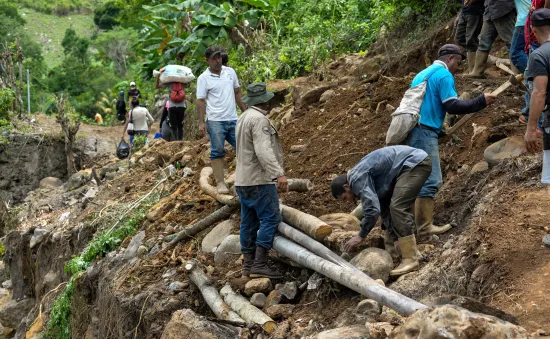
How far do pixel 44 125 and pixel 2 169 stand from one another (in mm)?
2012

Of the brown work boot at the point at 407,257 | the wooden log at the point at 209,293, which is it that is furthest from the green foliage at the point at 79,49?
the brown work boot at the point at 407,257

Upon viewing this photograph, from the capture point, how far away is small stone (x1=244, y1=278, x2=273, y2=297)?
755 centimetres

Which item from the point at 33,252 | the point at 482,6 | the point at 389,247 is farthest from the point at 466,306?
the point at 33,252

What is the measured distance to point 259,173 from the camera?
764cm

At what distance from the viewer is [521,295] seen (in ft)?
17.9

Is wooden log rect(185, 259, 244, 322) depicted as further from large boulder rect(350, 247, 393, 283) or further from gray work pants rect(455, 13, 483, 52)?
gray work pants rect(455, 13, 483, 52)

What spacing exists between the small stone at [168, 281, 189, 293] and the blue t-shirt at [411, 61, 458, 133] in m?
3.05

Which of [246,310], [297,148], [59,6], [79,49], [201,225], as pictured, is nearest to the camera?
[246,310]

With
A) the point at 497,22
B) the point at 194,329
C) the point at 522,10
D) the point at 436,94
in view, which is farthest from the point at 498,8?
the point at 194,329

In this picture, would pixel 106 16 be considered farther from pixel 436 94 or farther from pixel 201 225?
pixel 436 94

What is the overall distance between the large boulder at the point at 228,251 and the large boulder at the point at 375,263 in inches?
78.1

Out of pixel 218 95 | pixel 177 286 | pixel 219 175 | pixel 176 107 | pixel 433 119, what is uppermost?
pixel 433 119

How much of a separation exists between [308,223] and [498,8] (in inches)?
135

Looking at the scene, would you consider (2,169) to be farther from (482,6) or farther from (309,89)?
(482,6)
